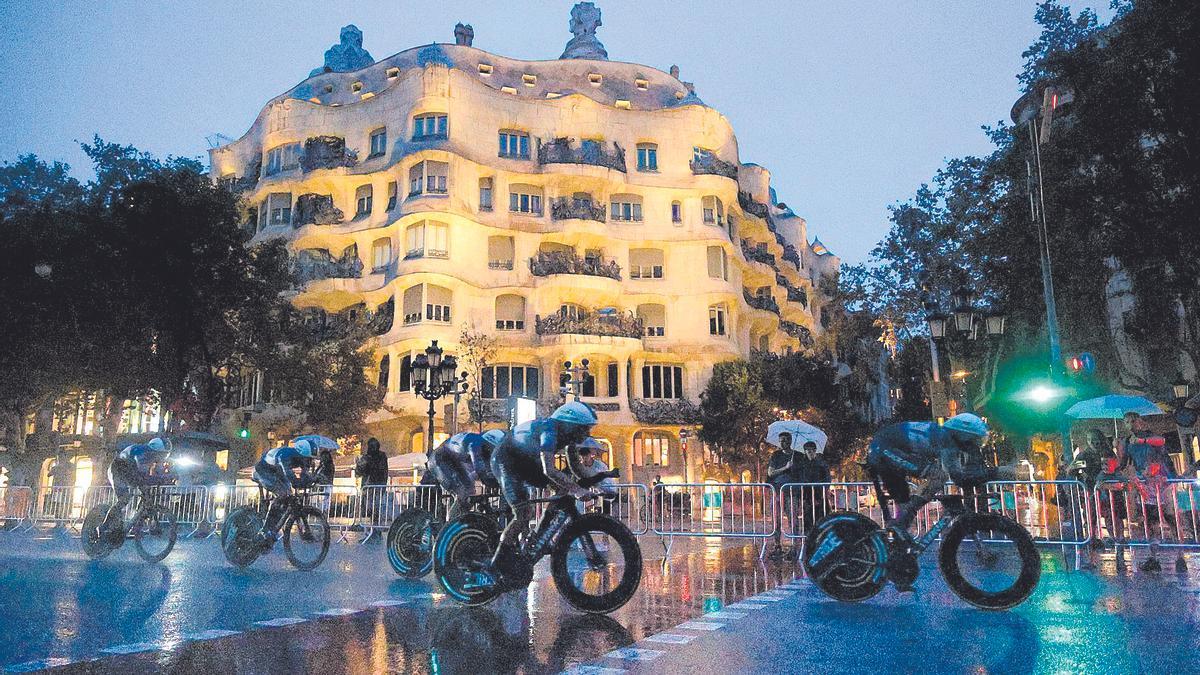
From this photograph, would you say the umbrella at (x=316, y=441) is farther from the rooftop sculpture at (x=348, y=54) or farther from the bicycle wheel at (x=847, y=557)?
the rooftop sculpture at (x=348, y=54)

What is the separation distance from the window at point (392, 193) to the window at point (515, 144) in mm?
5572

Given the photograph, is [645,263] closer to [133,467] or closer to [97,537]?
[133,467]

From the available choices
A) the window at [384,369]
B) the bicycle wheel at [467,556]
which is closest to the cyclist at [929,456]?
the bicycle wheel at [467,556]

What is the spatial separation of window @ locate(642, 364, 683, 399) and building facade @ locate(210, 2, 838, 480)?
0.10 metres

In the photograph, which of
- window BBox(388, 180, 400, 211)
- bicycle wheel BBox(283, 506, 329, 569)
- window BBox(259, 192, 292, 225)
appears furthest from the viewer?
window BBox(259, 192, 292, 225)

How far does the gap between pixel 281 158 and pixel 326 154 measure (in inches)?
115

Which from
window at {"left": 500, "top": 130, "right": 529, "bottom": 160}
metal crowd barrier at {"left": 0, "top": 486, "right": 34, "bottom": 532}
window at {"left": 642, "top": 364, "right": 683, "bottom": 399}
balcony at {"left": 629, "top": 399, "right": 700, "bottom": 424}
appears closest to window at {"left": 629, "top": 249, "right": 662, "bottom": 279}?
window at {"left": 642, "top": 364, "right": 683, "bottom": 399}

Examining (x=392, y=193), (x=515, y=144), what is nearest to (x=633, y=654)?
(x=392, y=193)

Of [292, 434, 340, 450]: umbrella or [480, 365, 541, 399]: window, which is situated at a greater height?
[480, 365, 541, 399]: window

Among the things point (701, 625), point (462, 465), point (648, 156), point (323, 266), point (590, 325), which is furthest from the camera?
point (648, 156)

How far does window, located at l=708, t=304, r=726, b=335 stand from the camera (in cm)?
4462

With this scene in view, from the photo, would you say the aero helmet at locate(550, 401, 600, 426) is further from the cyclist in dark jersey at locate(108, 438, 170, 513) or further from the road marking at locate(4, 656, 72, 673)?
the cyclist in dark jersey at locate(108, 438, 170, 513)

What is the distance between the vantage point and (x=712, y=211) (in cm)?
4562

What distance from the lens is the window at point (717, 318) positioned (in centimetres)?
4462
